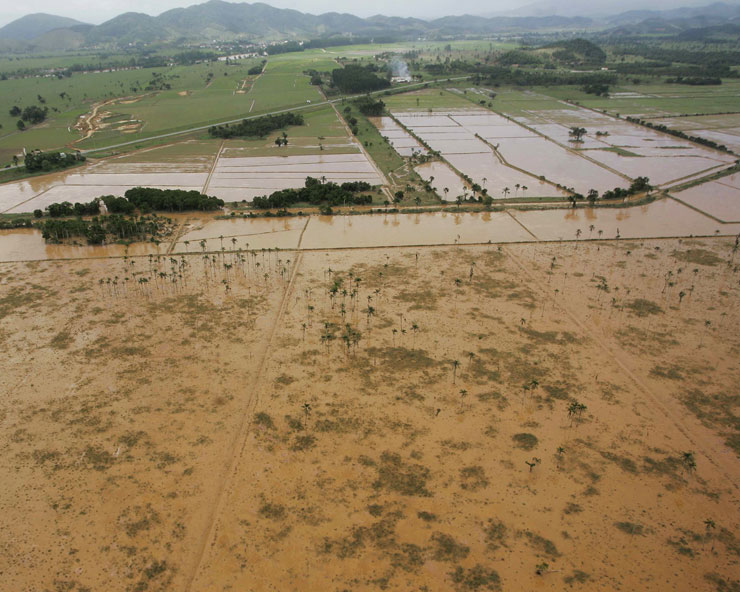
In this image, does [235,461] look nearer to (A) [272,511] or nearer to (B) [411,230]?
(A) [272,511]

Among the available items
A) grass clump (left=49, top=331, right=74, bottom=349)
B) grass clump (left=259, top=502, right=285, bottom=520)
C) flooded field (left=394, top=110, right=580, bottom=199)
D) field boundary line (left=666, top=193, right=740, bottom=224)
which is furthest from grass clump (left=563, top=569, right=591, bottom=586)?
field boundary line (left=666, top=193, right=740, bottom=224)

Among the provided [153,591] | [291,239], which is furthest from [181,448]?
[291,239]

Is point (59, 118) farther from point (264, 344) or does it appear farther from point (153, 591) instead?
point (153, 591)

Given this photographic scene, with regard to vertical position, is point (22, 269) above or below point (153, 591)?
above

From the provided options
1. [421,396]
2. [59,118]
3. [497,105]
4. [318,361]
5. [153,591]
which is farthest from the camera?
[497,105]

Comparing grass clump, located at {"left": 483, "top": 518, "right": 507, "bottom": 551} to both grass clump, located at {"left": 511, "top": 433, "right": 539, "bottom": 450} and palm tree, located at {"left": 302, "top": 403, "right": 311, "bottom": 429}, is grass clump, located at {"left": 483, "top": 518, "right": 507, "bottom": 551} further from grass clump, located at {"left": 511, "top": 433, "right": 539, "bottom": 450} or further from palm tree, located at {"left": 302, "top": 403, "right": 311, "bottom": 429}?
palm tree, located at {"left": 302, "top": 403, "right": 311, "bottom": 429}

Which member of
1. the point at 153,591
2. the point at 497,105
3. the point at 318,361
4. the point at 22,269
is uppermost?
the point at 497,105

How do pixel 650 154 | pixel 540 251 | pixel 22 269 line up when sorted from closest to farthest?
pixel 22 269 < pixel 540 251 < pixel 650 154
